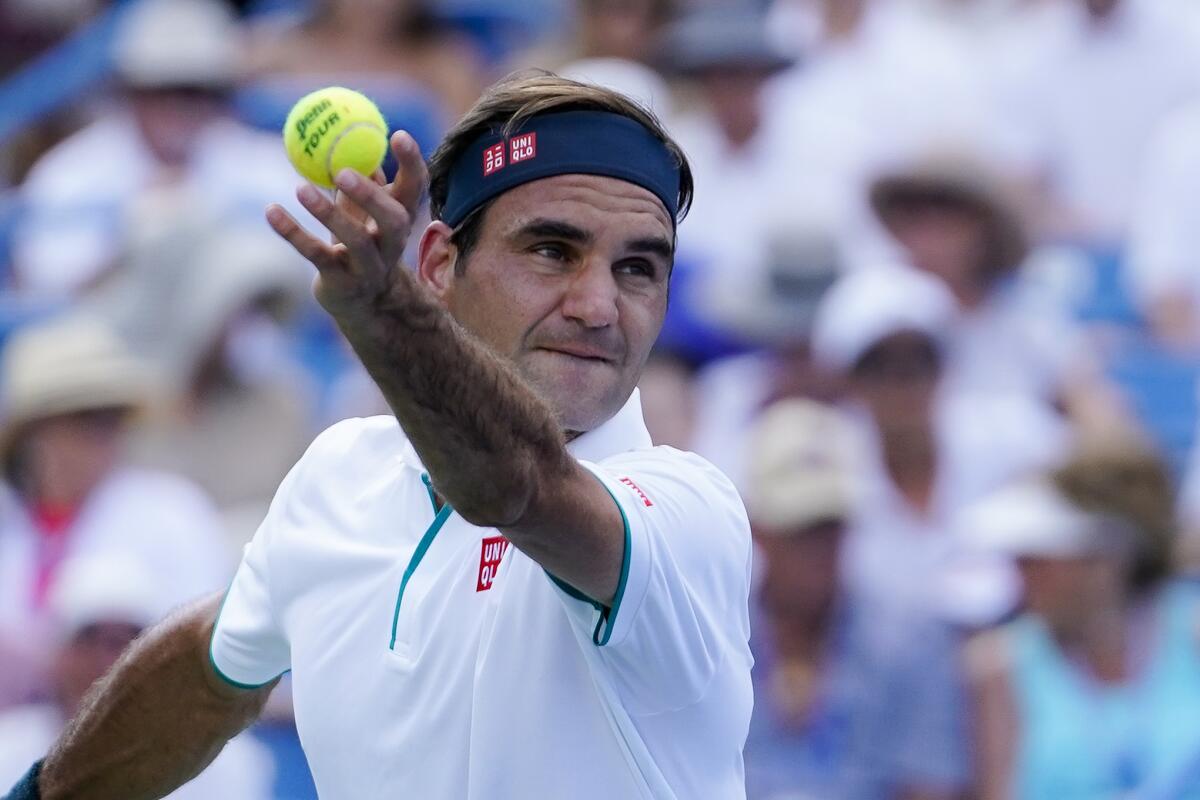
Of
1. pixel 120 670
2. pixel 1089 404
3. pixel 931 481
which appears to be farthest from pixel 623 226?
pixel 1089 404

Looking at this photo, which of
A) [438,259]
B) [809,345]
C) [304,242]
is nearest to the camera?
[304,242]

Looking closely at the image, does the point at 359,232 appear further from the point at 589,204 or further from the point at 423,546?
the point at 423,546

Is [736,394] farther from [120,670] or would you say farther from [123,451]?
[120,670]

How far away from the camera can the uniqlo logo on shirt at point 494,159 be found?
2.66 m

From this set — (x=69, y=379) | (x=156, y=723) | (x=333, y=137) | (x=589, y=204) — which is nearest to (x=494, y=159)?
(x=589, y=204)

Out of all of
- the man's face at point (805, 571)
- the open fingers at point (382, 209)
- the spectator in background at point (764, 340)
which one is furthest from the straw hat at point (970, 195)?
the open fingers at point (382, 209)

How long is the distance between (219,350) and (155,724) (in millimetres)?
3373

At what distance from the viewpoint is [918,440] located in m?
5.88

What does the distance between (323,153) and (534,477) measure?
1.40ft

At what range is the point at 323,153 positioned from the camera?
7.45 ft

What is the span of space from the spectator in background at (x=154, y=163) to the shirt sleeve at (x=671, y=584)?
4.65 metres

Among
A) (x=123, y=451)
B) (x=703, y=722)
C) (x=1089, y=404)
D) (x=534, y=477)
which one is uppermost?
(x=534, y=477)

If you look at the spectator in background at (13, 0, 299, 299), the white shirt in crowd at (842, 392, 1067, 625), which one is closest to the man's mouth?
the white shirt in crowd at (842, 392, 1067, 625)

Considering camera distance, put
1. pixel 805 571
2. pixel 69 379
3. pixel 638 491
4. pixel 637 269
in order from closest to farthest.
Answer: pixel 638 491
pixel 637 269
pixel 805 571
pixel 69 379
